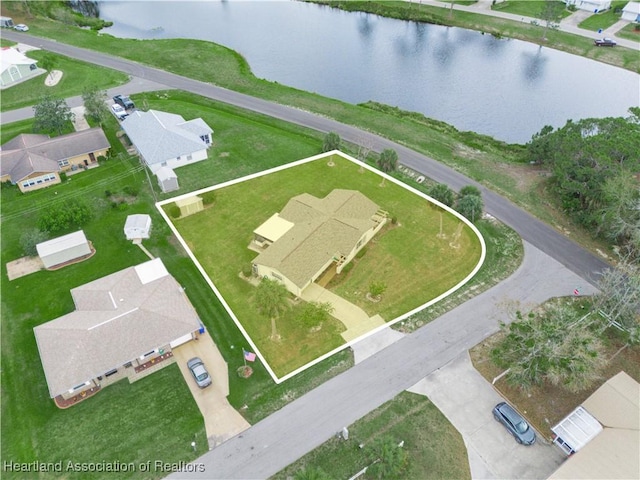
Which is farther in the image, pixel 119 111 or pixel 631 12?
pixel 631 12

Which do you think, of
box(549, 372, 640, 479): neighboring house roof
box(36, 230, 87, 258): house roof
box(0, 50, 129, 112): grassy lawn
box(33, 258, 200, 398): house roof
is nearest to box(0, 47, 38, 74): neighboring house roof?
box(0, 50, 129, 112): grassy lawn

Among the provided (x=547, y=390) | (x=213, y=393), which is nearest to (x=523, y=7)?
(x=547, y=390)

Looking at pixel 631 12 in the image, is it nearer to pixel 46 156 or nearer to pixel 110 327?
pixel 46 156

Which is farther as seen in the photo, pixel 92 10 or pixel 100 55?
pixel 92 10

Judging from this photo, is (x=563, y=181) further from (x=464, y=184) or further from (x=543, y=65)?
(x=543, y=65)

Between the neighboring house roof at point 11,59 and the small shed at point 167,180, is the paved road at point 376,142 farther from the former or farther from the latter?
the small shed at point 167,180

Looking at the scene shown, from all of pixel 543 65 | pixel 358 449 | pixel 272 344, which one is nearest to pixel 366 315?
pixel 272 344
